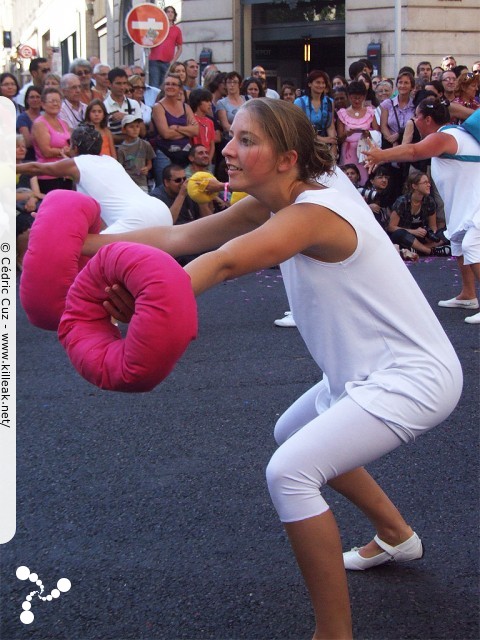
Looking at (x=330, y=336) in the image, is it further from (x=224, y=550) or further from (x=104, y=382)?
(x=224, y=550)

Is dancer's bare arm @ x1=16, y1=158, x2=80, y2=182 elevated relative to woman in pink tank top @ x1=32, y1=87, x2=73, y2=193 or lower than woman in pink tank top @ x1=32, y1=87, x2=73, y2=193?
lower

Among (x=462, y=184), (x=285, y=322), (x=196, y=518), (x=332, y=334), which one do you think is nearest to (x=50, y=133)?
(x=285, y=322)

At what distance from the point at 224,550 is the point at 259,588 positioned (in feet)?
1.07

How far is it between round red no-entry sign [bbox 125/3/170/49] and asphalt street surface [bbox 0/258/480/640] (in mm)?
6785

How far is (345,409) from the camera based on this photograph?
104 inches

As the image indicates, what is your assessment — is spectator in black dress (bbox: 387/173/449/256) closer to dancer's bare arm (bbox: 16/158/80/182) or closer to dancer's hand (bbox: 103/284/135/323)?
dancer's bare arm (bbox: 16/158/80/182)

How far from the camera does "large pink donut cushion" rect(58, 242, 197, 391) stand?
224 centimetres

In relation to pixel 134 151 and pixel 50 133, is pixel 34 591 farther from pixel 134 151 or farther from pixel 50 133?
pixel 134 151

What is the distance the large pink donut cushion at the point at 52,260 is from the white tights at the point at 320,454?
91 centimetres

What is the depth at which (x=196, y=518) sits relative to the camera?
12.4ft

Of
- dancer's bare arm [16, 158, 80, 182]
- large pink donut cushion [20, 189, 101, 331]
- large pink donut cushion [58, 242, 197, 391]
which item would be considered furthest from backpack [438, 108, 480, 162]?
large pink donut cushion [58, 242, 197, 391]

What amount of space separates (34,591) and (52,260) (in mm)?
1253

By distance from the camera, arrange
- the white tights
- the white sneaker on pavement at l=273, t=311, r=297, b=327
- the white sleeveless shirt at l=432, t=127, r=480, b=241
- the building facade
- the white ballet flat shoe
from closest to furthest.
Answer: the white tights, the white ballet flat shoe, the white sleeveless shirt at l=432, t=127, r=480, b=241, the white sneaker on pavement at l=273, t=311, r=297, b=327, the building facade

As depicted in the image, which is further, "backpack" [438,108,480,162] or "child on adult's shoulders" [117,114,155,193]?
"child on adult's shoulders" [117,114,155,193]
